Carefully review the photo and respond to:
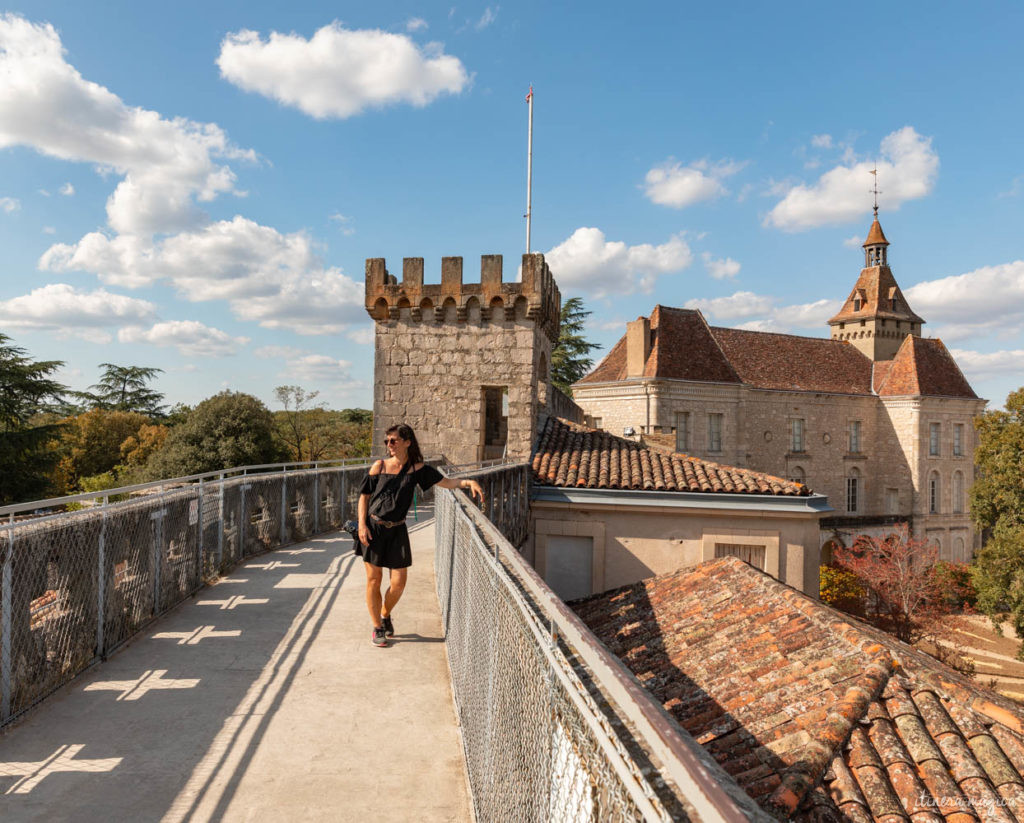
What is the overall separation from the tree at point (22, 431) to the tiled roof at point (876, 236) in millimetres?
58091

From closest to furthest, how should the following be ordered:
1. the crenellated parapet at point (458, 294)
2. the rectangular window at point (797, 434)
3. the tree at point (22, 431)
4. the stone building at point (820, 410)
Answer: the crenellated parapet at point (458, 294), the tree at point (22, 431), the stone building at point (820, 410), the rectangular window at point (797, 434)

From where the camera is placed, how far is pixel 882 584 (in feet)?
112

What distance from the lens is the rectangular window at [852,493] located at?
148ft

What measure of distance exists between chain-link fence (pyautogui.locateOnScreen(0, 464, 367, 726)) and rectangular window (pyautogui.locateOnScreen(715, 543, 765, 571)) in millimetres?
10426

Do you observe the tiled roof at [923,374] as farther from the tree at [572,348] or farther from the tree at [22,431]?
the tree at [22,431]

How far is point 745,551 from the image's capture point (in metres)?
15.3

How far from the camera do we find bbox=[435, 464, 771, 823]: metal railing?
1299 millimetres

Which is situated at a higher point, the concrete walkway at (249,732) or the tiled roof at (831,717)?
the concrete walkway at (249,732)

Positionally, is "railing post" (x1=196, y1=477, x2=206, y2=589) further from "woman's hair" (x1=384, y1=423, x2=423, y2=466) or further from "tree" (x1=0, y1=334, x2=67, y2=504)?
"tree" (x1=0, y1=334, x2=67, y2=504)

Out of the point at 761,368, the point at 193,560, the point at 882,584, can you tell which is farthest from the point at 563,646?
the point at 761,368

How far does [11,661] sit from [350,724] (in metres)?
2.22

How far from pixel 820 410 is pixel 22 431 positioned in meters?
44.5

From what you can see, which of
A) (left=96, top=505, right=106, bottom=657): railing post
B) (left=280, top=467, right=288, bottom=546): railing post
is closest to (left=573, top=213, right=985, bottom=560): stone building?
(left=280, top=467, right=288, bottom=546): railing post

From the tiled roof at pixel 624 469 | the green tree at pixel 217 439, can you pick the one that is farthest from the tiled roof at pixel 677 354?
the tiled roof at pixel 624 469
